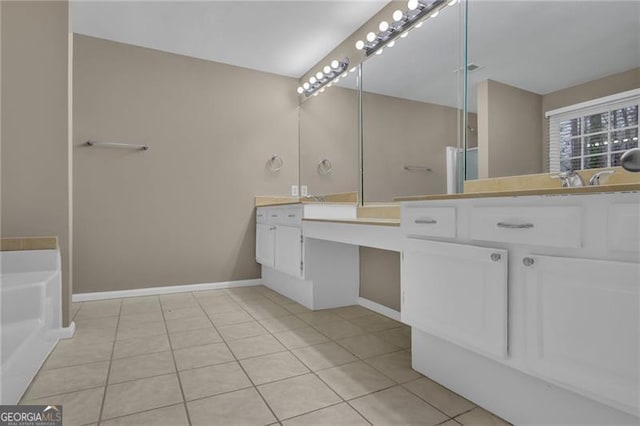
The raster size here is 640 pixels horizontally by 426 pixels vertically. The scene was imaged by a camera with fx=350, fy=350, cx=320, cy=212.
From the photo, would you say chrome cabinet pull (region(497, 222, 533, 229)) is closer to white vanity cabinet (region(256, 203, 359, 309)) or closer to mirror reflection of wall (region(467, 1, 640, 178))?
mirror reflection of wall (region(467, 1, 640, 178))

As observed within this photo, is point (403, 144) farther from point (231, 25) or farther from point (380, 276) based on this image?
point (231, 25)

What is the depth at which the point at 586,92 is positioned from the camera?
4.79ft

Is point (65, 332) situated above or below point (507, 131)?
below

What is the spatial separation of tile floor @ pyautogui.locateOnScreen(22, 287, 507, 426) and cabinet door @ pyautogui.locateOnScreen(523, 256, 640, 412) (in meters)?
0.39

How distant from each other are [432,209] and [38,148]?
2279mm

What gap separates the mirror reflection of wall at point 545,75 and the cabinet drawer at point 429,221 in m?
0.50

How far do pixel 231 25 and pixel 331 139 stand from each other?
1.28m

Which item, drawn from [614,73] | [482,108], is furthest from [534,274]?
[482,108]

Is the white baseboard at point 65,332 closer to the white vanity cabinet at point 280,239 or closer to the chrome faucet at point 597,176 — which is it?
the white vanity cabinet at point 280,239

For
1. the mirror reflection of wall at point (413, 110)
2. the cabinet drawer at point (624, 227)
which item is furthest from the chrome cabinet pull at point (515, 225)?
the mirror reflection of wall at point (413, 110)

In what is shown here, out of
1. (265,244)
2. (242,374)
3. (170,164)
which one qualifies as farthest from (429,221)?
(170,164)

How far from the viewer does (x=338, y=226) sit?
7.45 ft

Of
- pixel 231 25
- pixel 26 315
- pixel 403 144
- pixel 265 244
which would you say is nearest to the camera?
pixel 26 315

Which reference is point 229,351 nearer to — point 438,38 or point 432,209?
point 432,209
